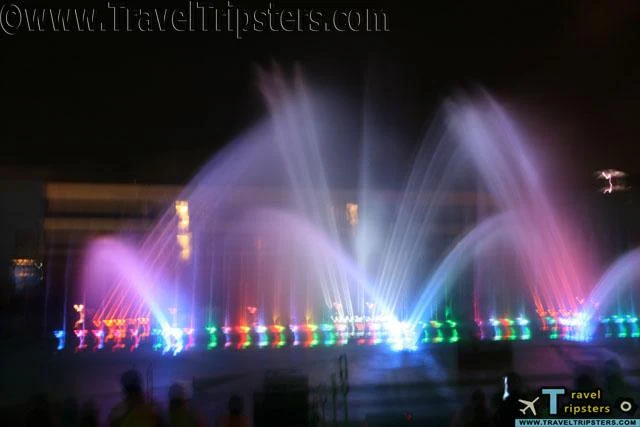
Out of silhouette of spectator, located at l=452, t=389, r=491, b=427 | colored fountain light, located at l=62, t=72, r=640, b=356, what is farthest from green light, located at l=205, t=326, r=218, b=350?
silhouette of spectator, located at l=452, t=389, r=491, b=427

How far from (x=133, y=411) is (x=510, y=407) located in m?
2.76

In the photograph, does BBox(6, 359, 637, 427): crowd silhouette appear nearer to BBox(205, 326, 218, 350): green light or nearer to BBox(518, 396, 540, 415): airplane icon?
BBox(518, 396, 540, 415): airplane icon

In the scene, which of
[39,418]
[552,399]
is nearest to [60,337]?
[39,418]

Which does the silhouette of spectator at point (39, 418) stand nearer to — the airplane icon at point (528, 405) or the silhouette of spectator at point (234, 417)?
the silhouette of spectator at point (234, 417)

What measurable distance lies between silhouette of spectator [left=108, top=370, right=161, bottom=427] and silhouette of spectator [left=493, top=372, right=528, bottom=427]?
255 centimetres

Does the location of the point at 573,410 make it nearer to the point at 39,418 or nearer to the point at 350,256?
the point at 39,418

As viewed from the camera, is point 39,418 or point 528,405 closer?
point 528,405

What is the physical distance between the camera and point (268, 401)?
5.43 meters

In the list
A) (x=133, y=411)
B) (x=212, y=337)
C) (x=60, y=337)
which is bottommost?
(x=212, y=337)

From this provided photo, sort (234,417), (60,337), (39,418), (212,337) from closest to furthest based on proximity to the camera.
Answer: (234,417) → (39,418) → (60,337) → (212,337)

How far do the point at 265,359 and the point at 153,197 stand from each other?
12.2m

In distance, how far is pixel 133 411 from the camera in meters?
4.38

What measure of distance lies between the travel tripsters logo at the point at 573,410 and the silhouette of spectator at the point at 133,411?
2.68 metres

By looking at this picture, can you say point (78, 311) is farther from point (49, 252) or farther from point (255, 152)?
point (255, 152)
